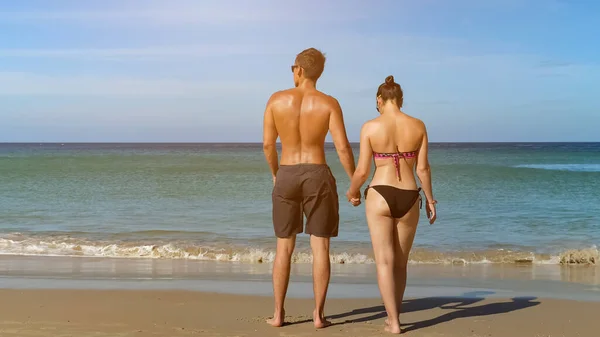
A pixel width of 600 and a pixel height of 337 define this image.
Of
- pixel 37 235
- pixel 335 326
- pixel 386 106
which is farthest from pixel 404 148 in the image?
pixel 37 235

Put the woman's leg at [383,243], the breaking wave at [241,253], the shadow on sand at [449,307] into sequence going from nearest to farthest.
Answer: the woman's leg at [383,243], the shadow on sand at [449,307], the breaking wave at [241,253]

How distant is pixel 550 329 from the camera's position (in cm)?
538

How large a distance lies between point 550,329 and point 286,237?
83.2 inches

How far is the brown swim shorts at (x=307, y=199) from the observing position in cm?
494

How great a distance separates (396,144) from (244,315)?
194cm

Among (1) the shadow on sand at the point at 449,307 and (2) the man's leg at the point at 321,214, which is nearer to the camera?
(2) the man's leg at the point at 321,214

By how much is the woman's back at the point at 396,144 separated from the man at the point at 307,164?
0.23 m

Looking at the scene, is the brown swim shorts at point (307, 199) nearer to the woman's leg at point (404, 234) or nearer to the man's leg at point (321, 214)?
the man's leg at point (321, 214)

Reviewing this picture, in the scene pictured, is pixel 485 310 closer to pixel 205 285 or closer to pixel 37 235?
pixel 205 285

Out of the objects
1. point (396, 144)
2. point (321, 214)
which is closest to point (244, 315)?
point (321, 214)

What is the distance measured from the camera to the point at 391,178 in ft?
16.0

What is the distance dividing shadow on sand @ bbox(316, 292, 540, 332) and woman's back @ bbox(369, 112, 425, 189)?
1129 mm

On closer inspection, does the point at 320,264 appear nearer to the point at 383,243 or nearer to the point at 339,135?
the point at 383,243

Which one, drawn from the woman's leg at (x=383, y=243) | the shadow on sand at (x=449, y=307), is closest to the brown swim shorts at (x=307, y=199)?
the woman's leg at (x=383, y=243)
